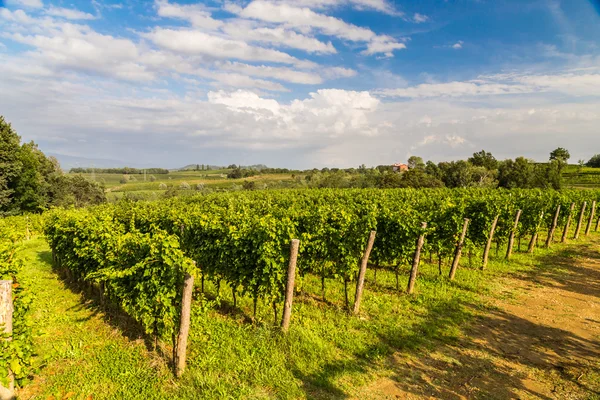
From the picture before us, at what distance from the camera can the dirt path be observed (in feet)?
19.1

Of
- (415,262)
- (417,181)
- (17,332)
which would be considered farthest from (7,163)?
(417,181)

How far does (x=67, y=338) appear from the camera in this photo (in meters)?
7.34

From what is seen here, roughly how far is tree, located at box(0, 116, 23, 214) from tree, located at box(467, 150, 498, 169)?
93511 millimetres

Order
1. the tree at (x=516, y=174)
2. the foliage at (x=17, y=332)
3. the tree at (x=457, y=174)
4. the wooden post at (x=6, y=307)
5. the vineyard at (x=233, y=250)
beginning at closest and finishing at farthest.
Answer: the foliage at (x=17, y=332) < the wooden post at (x=6, y=307) < the vineyard at (x=233, y=250) < the tree at (x=516, y=174) < the tree at (x=457, y=174)

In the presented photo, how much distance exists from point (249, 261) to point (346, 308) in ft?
10.5

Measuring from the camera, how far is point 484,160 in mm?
84938

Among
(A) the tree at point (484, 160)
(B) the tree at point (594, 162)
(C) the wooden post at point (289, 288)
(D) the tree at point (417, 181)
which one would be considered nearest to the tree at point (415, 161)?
(A) the tree at point (484, 160)

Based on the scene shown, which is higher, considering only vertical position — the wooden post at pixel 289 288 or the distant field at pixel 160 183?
the wooden post at pixel 289 288

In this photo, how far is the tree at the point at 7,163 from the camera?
110 feet

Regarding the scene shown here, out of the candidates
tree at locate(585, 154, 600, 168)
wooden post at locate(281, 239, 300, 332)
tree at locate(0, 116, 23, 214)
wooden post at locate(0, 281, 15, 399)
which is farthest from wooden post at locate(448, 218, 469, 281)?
tree at locate(585, 154, 600, 168)

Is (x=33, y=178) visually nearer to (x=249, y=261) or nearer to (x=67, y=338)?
(x=67, y=338)

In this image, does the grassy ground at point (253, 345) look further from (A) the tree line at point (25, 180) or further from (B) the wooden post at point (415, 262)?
(A) the tree line at point (25, 180)

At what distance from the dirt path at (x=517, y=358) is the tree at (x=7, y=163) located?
44345 millimetres

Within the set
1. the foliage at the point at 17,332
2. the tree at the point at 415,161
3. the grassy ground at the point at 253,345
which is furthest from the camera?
the tree at the point at 415,161
